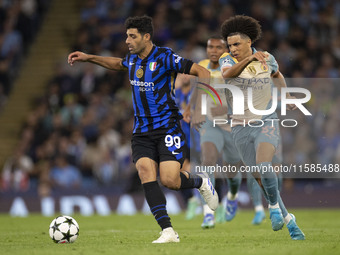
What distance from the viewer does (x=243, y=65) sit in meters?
7.82

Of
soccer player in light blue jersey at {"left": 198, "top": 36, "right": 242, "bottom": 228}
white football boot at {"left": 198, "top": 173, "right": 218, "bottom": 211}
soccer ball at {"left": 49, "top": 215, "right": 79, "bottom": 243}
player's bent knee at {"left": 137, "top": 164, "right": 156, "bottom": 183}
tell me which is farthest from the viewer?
soccer player in light blue jersey at {"left": 198, "top": 36, "right": 242, "bottom": 228}

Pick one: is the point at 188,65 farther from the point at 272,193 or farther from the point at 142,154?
the point at 272,193

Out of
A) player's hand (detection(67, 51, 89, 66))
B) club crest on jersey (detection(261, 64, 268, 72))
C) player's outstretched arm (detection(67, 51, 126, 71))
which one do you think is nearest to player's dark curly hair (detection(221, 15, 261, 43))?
club crest on jersey (detection(261, 64, 268, 72))

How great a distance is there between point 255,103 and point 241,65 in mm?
804

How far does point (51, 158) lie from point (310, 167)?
5.83 meters

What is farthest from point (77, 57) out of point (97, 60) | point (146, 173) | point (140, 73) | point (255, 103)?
point (255, 103)

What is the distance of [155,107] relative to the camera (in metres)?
8.15

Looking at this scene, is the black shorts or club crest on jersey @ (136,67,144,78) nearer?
the black shorts

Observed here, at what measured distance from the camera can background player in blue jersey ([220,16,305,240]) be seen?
7.95m

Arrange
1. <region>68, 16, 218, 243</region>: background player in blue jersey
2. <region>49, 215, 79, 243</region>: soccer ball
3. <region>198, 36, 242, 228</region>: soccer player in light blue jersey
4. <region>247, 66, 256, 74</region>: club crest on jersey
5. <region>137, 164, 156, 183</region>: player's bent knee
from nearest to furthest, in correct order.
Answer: <region>137, 164, 156, 183</region>: player's bent knee, <region>68, 16, 218, 243</region>: background player in blue jersey, <region>49, 215, 79, 243</region>: soccer ball, <region>247, 66, 256, 74</region>: club crest on jersey, <region>198, 36, 242, 228</region>: soccer player in light blue jersey

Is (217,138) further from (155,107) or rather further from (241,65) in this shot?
(241,65)

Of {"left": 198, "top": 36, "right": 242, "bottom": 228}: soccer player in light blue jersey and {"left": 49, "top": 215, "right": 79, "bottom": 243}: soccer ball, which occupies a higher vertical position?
{"left": 198, "top": 36, "right": 242, "bottom": 228}: soccer player in light blue jersey

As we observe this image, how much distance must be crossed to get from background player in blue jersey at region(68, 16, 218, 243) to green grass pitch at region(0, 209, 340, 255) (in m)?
0.80

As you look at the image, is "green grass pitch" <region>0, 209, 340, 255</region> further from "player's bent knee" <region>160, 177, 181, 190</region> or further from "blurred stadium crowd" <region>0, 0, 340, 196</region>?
"blurred stadium crowd" <region>0, 0, 340, 196</region>
